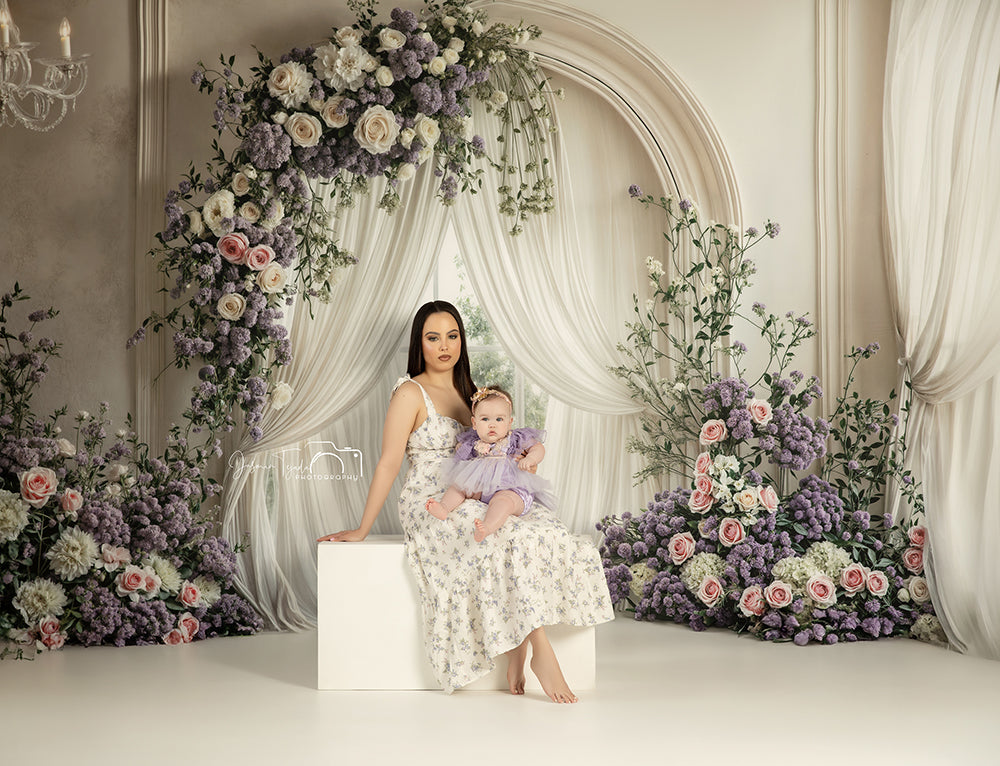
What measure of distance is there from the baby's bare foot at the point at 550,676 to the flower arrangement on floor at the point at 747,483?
1350mm

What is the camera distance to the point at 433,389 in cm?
434

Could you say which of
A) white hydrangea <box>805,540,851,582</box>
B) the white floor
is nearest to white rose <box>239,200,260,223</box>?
the white floor

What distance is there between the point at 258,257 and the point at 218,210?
283mm

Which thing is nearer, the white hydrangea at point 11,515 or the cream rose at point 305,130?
the white hydrangea at point 11,515

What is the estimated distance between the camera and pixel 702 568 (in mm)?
4684

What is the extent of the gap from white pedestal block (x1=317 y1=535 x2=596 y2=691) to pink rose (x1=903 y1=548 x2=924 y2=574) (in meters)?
1.84

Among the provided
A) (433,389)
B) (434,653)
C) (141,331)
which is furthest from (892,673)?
(141,331)

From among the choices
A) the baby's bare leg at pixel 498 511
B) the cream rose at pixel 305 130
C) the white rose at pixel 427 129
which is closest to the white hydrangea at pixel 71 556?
the baby's bare leg at pixel 498 511

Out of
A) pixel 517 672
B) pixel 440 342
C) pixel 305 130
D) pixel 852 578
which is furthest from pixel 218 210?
pixel 852 578

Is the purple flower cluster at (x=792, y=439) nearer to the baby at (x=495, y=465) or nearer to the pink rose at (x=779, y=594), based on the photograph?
the pink rose at (x=779, y=594)

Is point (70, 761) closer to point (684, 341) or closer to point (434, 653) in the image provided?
point (434, 653)

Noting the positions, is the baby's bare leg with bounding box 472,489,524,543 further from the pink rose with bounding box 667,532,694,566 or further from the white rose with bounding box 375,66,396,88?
the white rose with bounding box 375,66,396,88

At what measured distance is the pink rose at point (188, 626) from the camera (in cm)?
454

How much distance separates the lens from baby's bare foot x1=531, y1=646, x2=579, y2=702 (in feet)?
11.4
